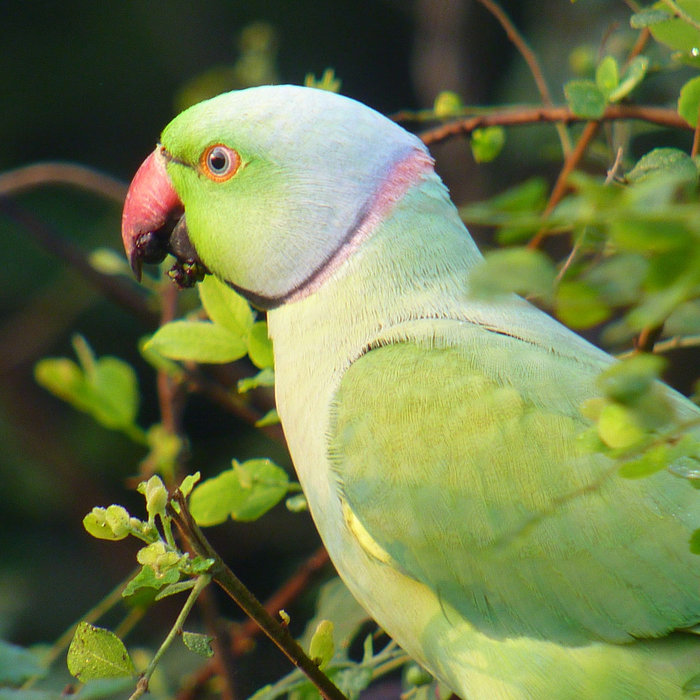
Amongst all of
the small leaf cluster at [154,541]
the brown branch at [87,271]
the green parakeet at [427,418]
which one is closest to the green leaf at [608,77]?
the green parakeet at [427,418]

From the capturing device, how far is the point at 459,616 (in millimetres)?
1121

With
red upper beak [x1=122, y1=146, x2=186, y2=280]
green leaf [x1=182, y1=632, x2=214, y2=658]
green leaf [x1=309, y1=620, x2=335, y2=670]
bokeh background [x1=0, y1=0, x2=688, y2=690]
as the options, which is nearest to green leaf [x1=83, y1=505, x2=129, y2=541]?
green leaf [x1=182, y1=632, x2=214, y2=658]

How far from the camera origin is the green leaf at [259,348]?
4.32ft

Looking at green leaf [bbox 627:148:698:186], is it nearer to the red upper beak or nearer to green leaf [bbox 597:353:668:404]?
green leaf [bbox 597:353:668:404]

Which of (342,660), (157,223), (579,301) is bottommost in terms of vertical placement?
(342,660)

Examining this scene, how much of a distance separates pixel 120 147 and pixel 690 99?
3236mm

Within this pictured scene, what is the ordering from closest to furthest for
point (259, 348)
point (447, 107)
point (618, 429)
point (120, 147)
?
point (618, 429)
point (259, 348)
point (447, 107)
point (120, 147)

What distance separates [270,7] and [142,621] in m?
2.88

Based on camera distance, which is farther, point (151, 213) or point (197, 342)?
point (151, 213)

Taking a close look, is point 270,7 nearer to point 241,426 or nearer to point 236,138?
point 241,426

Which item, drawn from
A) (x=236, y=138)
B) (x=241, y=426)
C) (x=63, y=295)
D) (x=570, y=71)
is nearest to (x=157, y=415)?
(x=241, y=426)

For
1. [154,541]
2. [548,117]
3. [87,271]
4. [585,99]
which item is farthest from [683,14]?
[87,271]

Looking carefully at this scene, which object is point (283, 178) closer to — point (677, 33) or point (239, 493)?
point (239, 493)

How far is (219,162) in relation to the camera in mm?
1359
